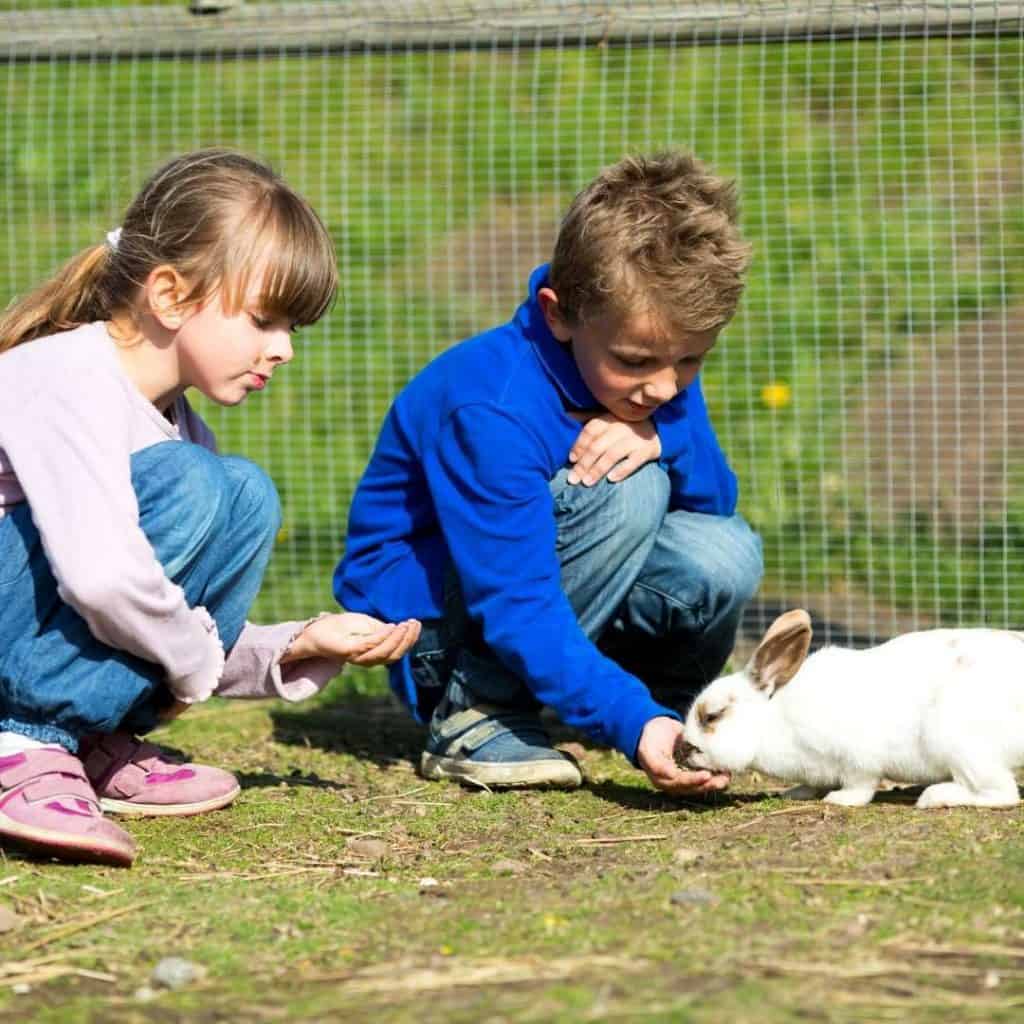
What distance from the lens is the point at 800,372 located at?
457 centimetres

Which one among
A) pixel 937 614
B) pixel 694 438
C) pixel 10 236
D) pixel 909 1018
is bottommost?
pixel 937 614

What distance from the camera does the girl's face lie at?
2.87 metres

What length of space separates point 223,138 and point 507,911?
13.2 feet

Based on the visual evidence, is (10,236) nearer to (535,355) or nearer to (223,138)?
(223,138)

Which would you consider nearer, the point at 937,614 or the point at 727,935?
the point at 727,935

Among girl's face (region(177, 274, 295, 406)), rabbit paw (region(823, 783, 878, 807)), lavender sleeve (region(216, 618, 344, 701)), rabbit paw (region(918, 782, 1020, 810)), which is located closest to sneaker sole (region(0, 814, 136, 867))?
lavender sleeve (region(216, 618, 344, 701))

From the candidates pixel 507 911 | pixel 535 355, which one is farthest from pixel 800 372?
pixel 507 911

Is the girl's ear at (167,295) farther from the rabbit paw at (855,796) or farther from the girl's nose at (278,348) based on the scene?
the rabbit paw at (855,796)

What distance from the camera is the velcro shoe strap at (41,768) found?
2.68m

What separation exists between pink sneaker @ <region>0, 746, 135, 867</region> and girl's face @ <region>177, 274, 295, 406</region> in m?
0.67

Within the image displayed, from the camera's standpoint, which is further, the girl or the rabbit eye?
the rabbit eye

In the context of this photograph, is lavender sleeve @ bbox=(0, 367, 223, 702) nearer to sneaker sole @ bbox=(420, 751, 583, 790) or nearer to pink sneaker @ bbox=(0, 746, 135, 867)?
pink sneaker @ bbox=(0, 746, 135, 867)

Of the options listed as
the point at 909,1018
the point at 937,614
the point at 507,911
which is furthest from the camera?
the point at 937,614

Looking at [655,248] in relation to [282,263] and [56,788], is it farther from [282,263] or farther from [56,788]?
[56,788]
